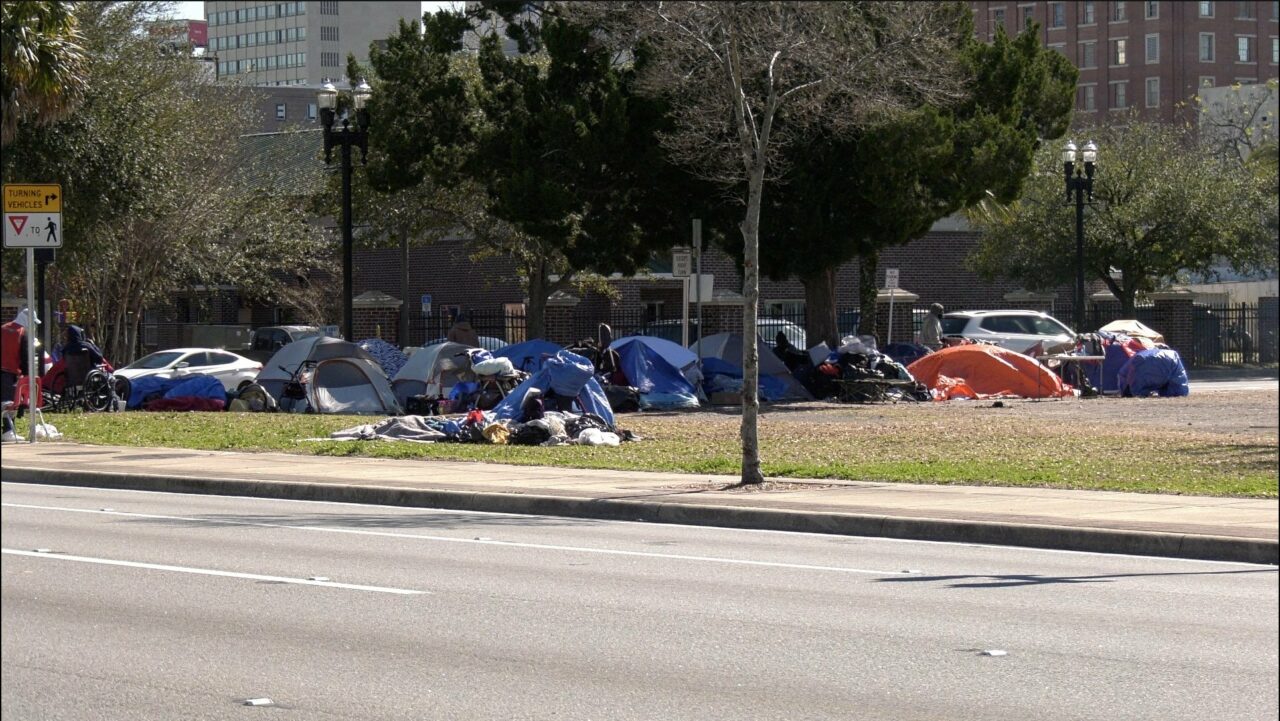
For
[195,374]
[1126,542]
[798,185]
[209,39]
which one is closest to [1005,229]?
[798,185]

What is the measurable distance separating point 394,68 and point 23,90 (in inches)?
423

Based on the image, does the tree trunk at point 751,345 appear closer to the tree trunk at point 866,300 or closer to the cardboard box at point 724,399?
the cardboard box at point 724,399

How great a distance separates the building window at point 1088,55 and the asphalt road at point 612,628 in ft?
222

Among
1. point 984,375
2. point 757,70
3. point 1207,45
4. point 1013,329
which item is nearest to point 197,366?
point 984,375

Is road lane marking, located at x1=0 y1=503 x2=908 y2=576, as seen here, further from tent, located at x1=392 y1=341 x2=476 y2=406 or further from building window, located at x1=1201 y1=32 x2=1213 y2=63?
tent, located at x1=392 y1=341 x2=476 y2=406

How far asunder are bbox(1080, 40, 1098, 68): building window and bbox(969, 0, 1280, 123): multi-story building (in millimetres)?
54

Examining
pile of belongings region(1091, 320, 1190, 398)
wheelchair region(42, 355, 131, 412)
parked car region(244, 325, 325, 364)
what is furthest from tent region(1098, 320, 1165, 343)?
parked car region(244, 325, 325, 364)

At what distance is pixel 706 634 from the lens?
9086 millimetres

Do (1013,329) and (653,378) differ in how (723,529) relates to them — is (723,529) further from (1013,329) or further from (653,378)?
(1013,329)

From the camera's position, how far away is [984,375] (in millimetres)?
32688

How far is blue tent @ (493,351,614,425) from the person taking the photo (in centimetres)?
2389

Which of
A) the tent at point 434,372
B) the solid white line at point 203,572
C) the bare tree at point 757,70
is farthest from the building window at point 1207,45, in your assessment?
the tent at point 434,372

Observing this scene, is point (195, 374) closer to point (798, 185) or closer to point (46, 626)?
point (798, 185)

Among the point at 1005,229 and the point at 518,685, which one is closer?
the point at 518,685
